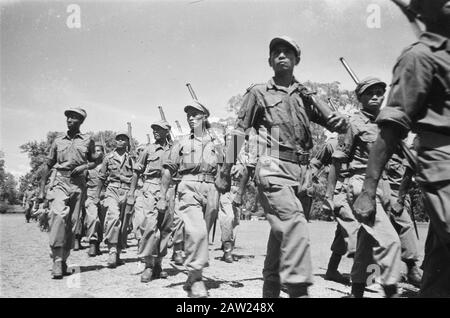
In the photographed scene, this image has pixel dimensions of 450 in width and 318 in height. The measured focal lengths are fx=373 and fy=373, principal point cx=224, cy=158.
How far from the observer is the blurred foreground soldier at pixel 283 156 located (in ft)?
10.6

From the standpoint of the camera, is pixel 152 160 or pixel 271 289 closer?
pixel 271 289

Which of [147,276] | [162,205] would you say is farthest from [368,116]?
[147,276]

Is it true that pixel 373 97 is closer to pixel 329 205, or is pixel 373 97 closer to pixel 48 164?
pixel 329 205

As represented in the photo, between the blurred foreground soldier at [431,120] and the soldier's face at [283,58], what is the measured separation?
170 cm

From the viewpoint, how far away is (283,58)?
403cm

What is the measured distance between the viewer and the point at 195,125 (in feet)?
19.9

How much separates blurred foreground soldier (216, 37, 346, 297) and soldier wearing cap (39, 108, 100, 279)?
3.53 meters

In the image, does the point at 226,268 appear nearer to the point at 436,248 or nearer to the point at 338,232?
the point at 338,232

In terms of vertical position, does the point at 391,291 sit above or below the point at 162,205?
below

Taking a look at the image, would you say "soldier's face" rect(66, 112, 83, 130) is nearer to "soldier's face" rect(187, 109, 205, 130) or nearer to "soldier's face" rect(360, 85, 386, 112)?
"soldier's face" rect(187, 109, 205, 130)

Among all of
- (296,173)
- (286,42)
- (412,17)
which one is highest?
(286,42)

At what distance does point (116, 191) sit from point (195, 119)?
165 inches
